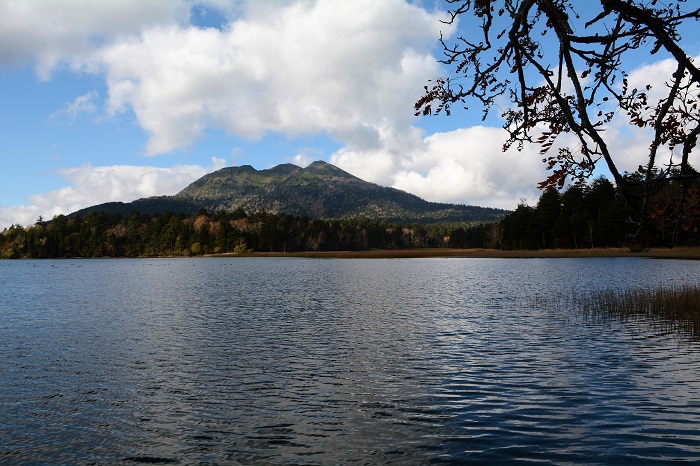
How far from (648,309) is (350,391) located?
30.1m

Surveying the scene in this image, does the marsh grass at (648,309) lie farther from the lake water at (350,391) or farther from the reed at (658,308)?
the lake water at (350,391)

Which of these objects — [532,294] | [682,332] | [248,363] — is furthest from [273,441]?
[532,294]

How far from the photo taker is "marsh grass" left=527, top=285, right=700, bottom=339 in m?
31.7

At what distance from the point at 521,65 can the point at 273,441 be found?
12021 millimetres

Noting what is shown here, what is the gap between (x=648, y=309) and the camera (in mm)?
38656

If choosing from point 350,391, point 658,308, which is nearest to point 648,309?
point 658,308

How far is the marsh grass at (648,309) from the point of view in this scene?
3167cm

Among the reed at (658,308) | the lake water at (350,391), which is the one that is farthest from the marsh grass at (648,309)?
the lake water at (350,391)

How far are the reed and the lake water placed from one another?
2532 mm

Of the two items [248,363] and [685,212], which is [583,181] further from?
[248,363]

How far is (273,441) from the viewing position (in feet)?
47.4

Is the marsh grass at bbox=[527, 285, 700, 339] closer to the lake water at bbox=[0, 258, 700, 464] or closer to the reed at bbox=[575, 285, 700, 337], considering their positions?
the reed at bbox=[575, 285, 700, 337]

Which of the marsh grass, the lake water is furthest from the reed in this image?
the lake water

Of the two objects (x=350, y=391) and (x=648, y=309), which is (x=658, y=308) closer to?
(x=648, y=309)
